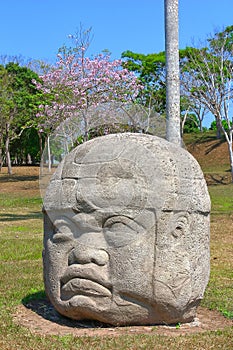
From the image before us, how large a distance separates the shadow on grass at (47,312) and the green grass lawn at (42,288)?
0.11 metres

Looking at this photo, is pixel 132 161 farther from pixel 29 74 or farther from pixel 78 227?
pixel 29 74

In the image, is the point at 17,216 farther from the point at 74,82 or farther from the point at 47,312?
the point at 47,312

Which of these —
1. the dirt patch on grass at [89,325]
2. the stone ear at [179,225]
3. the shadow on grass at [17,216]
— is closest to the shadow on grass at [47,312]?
the dirt patch on grass at [89,325]

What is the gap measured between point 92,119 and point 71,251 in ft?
5.98

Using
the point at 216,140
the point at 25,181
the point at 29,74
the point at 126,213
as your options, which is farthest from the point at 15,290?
the point at 216,140

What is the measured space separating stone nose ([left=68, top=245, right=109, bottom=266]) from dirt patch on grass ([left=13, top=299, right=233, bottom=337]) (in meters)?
0.67

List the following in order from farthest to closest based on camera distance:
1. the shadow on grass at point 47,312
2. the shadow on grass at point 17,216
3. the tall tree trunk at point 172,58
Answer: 1. the shadow on grass at point 17,216
2. the tall tree trunk at point 172,58
3. the shadow on grass at point 47,312

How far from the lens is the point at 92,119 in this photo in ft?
20.5

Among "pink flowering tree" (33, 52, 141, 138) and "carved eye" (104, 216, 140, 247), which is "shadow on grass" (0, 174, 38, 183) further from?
"carved eye" (104, 216, 140, 247)

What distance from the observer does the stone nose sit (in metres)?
4.89

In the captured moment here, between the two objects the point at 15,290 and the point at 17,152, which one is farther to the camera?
the point at 17,152

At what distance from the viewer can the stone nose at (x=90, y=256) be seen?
4891 millimetres

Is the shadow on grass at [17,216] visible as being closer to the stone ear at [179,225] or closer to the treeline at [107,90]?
the treeline at [107,90]

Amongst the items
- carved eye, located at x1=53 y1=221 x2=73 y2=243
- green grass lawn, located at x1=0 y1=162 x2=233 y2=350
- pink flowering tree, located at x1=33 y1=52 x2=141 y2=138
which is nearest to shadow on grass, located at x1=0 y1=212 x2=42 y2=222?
green grass lawn, located at x1=0 y1=162 x2=233 y2=350
